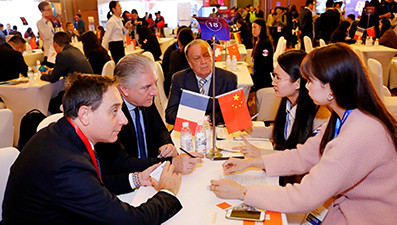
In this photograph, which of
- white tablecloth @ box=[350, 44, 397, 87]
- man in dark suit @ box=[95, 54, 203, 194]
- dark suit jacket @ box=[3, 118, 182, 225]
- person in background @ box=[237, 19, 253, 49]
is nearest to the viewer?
dark suit jacket @ box=[3, 118, 182, 225]

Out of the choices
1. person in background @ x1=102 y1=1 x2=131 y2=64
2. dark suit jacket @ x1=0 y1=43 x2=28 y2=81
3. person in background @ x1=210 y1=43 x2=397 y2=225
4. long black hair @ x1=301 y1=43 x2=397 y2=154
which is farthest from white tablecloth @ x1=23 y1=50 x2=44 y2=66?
long black hair @ x1=301 y1=43 x2=397 y2=154

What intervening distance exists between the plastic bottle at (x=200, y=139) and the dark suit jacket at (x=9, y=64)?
12.5 feet

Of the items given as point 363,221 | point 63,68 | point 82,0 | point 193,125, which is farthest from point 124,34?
point 82,0

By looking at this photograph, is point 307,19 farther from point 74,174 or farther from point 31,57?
point 74,174

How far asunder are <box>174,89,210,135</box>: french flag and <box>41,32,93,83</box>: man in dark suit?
9.11ft

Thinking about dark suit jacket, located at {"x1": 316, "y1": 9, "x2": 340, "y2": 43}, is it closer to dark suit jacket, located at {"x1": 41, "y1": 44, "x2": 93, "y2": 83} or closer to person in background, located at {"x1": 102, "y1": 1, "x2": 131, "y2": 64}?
person in background, located at {"x1": 102, "y1": 1, "x2": 131, "y2": 64}

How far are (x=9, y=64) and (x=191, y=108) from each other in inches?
147

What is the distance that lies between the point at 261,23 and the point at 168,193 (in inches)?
180

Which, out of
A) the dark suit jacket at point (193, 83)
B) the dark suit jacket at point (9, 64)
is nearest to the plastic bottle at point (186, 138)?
the dark suit jacket at point (193, 83)

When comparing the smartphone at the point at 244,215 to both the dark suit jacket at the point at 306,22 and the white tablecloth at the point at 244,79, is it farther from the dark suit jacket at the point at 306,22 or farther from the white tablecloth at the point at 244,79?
the dark suit jacket at the point at 306,22

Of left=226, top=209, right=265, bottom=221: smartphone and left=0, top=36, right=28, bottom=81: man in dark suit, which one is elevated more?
left=0, top=36, right=28, bottom=81: man in dark suit

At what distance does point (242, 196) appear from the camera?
4.78 feet

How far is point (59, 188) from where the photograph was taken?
1156 mm

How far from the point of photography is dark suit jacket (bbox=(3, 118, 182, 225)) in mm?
1160
